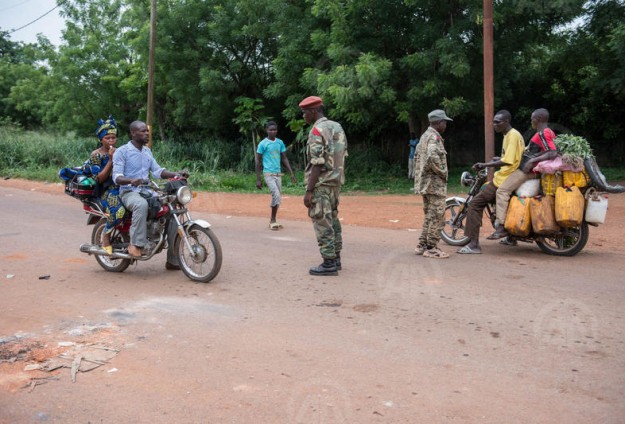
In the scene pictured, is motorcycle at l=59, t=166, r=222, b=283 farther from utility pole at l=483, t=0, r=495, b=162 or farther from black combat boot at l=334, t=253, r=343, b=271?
utility pole at l=483, t=0, r=495, b=162

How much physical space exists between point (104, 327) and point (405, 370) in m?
2.51

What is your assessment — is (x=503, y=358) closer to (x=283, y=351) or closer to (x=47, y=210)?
(x=283, y=351)

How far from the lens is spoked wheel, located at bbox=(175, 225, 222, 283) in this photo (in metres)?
6.50

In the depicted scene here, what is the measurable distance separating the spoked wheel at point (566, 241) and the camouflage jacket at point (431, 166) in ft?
4.96

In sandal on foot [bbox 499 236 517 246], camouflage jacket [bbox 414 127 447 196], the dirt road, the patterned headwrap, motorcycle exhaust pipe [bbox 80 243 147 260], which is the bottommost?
the dirt road

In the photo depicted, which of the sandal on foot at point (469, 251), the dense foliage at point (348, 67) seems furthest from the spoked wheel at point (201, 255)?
the dense foliage at point (348, 67)

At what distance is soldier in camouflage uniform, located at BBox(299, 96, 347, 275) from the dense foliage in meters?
8.97

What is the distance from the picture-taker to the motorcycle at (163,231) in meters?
6.61

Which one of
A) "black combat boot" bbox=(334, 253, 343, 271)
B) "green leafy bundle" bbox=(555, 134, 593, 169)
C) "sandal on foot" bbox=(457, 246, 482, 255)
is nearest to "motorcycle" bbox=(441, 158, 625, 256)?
"green leafy bundle" bbox=(555, 134, 593, 169)

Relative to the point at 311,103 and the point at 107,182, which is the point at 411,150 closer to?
the point at 311,103

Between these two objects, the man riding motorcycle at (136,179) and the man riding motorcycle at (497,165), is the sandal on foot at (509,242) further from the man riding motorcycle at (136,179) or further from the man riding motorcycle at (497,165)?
the man riding motorcycle at (136,179)

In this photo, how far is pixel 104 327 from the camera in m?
5.14

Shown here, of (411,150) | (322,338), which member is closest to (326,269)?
(322,338)

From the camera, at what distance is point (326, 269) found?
22.8ft
